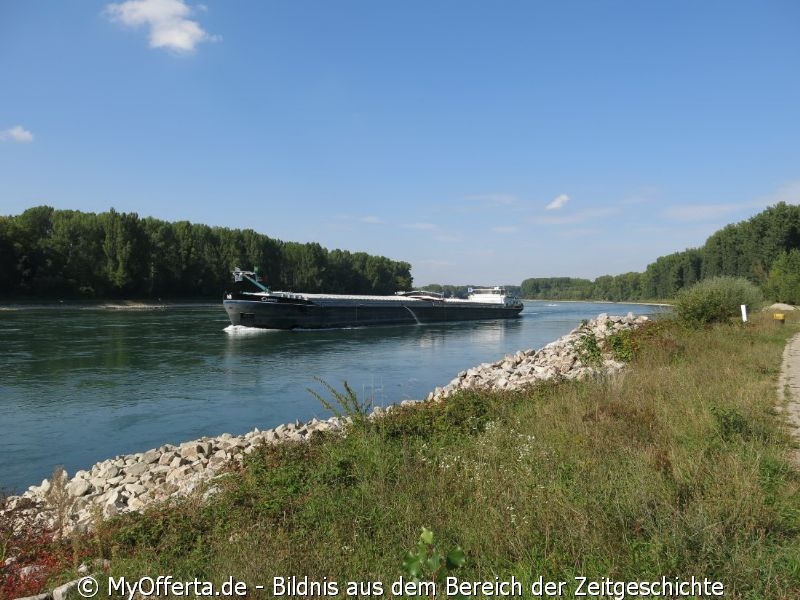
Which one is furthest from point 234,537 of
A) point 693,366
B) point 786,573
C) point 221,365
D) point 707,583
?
point 221,365

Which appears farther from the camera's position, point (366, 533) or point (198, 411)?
point (198, 411)

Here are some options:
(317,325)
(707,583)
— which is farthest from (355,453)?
(317,325)

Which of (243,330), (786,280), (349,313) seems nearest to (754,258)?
(786,280)

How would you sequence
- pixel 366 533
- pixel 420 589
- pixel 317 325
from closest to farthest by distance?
pixel 420 589 < pixel 366 533 < pixel 317 325

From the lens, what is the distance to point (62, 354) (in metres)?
26.2

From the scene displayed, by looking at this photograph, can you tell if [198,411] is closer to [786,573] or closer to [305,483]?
[305,483]

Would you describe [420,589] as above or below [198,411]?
above

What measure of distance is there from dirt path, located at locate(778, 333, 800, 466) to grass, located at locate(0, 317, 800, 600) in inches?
8.6

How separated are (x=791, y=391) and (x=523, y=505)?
287 inches

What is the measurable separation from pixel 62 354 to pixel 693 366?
26.9 meters

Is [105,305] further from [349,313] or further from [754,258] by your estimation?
[754,258]

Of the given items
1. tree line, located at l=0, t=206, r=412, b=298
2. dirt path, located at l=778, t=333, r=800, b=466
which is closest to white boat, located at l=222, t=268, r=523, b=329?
tree line, located at l=0, t=206, r=412, b=298

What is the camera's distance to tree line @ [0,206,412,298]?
69188 millimetres

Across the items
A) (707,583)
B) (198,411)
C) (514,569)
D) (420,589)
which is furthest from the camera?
(198,411)
